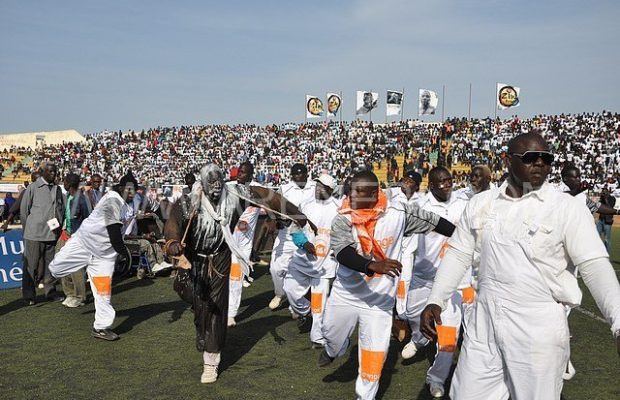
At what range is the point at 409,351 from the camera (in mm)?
6602

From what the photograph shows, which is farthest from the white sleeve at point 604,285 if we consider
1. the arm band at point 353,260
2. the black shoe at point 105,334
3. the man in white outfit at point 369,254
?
the black shoe at point 105,334

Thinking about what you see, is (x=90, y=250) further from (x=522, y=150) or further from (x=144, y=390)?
(x=522, y=150)

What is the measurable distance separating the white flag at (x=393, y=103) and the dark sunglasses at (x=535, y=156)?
46902 mm

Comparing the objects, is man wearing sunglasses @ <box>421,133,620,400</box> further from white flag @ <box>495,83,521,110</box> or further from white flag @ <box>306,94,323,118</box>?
white flag @ <box>306,94,323,118</box>

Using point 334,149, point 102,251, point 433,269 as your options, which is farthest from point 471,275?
point 334,149

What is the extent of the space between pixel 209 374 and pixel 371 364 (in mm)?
1879

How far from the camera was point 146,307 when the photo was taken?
9.23 m

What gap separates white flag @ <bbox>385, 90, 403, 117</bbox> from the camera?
49.4 metres

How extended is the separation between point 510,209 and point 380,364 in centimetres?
206

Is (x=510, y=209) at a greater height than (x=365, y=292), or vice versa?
(x=510, y=209)

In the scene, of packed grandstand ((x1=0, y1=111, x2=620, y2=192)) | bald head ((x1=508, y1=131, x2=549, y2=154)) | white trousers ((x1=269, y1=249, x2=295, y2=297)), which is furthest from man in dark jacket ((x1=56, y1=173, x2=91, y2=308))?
packed grandstand ((x1=0, y1=111, x2=620, y2=192))

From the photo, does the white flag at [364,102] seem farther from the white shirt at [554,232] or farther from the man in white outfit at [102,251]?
the white shirt at [554,232]

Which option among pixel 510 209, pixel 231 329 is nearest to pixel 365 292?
pixel 510 209

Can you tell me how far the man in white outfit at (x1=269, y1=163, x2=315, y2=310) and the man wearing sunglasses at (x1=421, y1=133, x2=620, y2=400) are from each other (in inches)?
199
